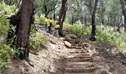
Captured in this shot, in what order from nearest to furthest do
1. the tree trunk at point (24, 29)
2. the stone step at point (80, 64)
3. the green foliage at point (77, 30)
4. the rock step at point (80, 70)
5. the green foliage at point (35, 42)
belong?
the tree trunk at point (24, 29) < the green foliage at point (35, 42) < the rock step at point (80, 70) < the stone step at point (80, 64) < the green foliage at point (77, 30)

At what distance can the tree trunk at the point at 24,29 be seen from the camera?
26.3 feet

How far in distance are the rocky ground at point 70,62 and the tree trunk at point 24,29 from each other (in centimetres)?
46

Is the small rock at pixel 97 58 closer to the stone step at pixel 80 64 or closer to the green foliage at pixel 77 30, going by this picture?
the stone step at pixel 80 64

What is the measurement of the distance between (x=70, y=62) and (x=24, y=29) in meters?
4.22

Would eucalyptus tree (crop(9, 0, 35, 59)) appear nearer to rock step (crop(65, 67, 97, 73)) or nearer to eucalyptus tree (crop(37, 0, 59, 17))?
rock step (crop(65, 67, 97, 73))

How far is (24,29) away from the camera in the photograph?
8.09 metres

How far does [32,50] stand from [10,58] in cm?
230

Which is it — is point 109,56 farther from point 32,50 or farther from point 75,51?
point 32,50

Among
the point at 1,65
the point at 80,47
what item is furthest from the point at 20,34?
the point at 80,47

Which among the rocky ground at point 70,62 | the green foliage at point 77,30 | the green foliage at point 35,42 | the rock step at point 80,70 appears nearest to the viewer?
the rocky ground at point 70,62

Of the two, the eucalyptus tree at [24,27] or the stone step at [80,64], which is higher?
the eucalyptus tree at [24,27]

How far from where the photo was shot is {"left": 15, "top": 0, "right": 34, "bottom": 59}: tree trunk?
26.3 ft

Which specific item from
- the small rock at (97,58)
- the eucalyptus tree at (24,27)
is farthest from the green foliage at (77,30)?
the eucalyptus tree at (24,27)

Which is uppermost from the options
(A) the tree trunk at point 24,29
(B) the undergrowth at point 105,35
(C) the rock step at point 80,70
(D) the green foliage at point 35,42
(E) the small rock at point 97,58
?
(A) the tree trunk at point 24,29
